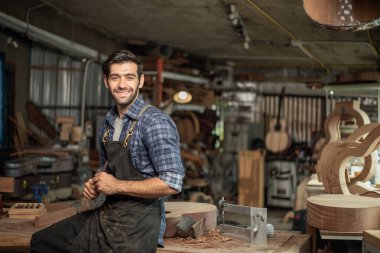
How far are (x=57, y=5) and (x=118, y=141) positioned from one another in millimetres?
5000

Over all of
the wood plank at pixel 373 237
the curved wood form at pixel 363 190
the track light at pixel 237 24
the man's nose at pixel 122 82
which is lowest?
the wood plank at pixel 373 237

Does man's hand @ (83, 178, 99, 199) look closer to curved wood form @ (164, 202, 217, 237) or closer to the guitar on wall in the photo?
curved wood form @ (164, 202, 217, 237)

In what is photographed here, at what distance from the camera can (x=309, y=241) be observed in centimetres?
343

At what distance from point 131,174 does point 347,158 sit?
1.68 meters

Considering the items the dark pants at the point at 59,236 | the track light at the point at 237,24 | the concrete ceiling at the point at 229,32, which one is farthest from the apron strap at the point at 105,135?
the track light at the point at 237,24

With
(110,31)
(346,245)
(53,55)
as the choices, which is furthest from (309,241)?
(110,31)

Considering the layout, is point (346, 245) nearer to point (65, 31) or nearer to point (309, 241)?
point (309, 241)

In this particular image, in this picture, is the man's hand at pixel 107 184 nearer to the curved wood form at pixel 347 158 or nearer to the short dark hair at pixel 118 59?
the short dark hair at pixel 118 59

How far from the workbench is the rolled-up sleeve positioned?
55cm

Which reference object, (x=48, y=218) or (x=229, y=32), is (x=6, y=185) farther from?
(x=229, y=32)

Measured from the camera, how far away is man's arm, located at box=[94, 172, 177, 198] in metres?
2.66

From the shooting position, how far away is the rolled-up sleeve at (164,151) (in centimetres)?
267

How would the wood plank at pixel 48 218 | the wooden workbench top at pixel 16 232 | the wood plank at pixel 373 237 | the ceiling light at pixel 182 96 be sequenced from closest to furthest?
the wood plank at pixel 373 237 < the wooden workbench top at pixel 16 232 < the wood plank at pixel 48 218 < the ceiling light at pixel 182 96

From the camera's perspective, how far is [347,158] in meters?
3.60
